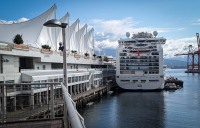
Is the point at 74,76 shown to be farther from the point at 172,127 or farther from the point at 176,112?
the point at 172,127

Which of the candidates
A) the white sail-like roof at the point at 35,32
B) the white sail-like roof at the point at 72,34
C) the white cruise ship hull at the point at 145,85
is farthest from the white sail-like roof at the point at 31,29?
the white cruise ship hull at the point at 145,85

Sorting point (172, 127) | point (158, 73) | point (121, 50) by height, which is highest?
point (121, 50)

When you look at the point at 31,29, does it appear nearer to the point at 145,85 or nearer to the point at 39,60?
the point at 39,60

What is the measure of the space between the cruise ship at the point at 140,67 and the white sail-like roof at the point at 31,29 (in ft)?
57.8

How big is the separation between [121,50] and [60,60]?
58.0ft

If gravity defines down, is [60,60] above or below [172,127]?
above

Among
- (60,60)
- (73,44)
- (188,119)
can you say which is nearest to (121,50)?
(60,60)

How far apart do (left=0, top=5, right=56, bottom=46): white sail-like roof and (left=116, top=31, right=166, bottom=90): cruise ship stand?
693 inches

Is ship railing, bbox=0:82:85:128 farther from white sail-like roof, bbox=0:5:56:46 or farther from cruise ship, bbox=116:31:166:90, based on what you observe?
cruise ship, bbox=116:31:166:90

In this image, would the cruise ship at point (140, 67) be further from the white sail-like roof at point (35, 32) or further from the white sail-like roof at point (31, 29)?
the white sail-like roof at point (31, 29)

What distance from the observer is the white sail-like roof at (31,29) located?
159 feet

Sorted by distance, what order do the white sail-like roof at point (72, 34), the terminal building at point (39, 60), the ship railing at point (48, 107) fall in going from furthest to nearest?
the white sail-like roof at point (72, 34) < the terminal building at point (39, 60) < the ship railing at point (48, 107)

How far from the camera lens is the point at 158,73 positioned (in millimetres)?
51875

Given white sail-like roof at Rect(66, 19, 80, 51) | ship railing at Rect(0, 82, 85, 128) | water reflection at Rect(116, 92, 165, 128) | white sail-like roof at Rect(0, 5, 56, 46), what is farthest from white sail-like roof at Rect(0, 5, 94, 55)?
ship railing at Rect(0, 82, 85, 128)
